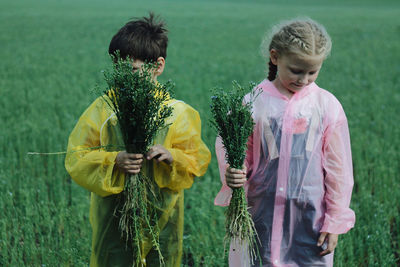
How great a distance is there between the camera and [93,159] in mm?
2455

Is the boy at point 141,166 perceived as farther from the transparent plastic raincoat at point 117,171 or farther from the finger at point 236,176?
the finger at point 236,176

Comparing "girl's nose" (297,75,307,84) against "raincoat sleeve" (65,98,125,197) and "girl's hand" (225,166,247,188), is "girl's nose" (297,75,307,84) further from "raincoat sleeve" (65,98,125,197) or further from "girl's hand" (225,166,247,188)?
"raincoat sleeve" (65,98,125,197)

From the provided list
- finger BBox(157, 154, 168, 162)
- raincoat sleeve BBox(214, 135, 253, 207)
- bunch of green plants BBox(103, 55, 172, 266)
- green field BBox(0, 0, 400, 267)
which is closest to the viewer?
bunch of green plants BBox(103, 55, 172, 266)

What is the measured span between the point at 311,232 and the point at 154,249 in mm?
744

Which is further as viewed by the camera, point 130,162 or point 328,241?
point 328,241

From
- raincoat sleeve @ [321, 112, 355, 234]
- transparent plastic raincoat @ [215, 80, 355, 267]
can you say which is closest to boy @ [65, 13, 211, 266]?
transparent plastic raincoat @ [215, 80, 355, 267]

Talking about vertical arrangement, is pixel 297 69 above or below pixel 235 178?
above

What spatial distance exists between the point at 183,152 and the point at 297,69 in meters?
0.66

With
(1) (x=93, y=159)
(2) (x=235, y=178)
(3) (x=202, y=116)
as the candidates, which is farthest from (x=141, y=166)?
(3) (x=202, y=116)

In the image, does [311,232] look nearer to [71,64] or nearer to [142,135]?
Result: [142,135]

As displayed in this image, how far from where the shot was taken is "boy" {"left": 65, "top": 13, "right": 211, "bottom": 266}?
248cm

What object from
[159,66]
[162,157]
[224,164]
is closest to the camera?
[162,157]

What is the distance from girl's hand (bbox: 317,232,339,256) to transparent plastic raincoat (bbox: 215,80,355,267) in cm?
3

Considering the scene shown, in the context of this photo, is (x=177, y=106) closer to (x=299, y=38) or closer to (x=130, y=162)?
(x=130, y=162)
